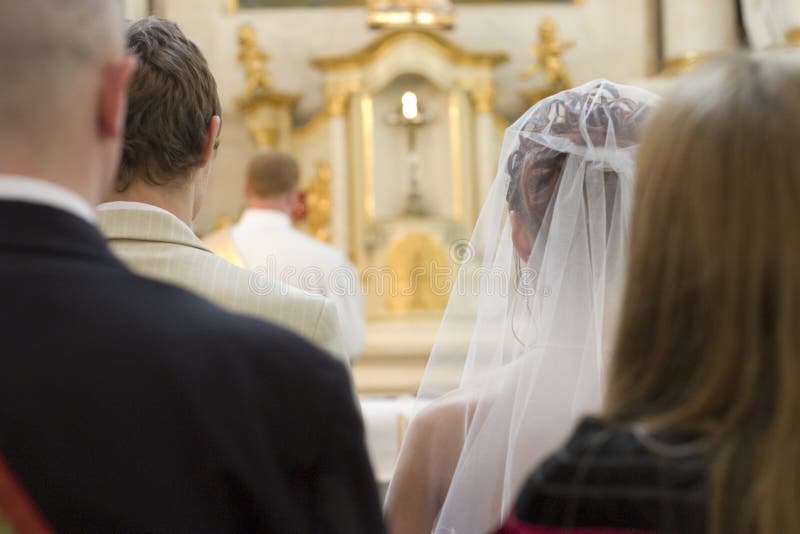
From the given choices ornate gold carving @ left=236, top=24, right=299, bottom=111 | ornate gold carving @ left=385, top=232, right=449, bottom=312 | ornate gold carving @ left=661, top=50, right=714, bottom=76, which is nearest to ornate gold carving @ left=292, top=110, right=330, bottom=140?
ornate gold carving @ left=236, top=24, right=299, bottom=111

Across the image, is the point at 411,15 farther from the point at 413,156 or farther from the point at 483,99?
the point at 413,156

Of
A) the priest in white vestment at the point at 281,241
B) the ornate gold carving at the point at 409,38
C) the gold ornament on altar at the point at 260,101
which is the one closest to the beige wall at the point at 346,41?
the gold ornament on altar at the point at 260,101

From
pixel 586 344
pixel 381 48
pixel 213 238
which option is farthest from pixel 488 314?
pixel 381 48

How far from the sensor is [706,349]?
140cm

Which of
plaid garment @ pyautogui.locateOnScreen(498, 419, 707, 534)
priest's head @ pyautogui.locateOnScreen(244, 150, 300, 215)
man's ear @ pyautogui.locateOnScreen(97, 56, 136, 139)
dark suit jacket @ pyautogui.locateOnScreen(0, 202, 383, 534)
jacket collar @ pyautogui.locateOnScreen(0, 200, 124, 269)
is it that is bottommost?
plaid garment @ pyautogui.locateOnScreen(498, 419, 707, 534)

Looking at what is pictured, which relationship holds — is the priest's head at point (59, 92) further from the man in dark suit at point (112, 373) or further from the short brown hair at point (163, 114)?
the short brown hair at point (163, 114)

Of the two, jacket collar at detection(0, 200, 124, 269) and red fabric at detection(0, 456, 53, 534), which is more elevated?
jacket collar at detection(0, 200, 124, 269)

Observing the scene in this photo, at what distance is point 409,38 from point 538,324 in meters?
8.10

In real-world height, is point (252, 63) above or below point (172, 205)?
above

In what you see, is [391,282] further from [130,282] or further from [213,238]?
[130,282]

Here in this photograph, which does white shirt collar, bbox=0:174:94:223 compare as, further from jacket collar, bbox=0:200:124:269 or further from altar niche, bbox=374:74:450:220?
altar niche, bbox=374:74:450:220

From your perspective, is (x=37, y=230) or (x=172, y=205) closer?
(x=37, y=230)

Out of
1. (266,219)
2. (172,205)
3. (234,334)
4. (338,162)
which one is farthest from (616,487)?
(338,162)

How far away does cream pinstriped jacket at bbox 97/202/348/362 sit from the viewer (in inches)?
95.3
